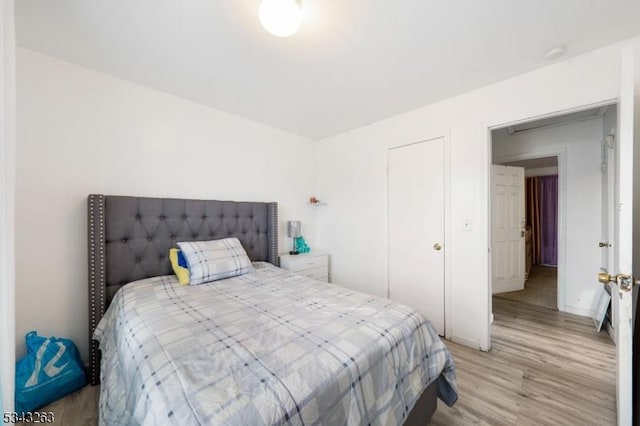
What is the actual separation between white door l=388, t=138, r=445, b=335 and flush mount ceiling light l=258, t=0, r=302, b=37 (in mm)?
1803

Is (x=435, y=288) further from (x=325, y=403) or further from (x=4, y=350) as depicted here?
(x=4, y=350)

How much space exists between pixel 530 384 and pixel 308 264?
7.06 ft

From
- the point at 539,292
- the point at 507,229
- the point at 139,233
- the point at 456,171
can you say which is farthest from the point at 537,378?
the point at 139,233

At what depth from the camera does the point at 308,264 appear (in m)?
2.97

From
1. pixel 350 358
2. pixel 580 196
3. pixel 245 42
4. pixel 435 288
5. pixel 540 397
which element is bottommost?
pixel 540 397

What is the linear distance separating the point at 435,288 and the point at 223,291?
2008 mm

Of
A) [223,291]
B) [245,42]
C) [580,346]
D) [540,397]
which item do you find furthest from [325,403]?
[580,346]

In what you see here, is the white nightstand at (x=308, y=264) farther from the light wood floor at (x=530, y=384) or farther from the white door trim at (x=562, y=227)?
the white door trim at (x=562, y=227)

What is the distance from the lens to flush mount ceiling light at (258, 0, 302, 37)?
44.6 inches

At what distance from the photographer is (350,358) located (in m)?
0.94

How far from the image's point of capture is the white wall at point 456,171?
176cm

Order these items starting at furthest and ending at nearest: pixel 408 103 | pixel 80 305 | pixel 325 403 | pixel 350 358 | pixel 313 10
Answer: pixel 408 103 < pixel 80 305 < pixel 313 10 < pixel 350 358 < pixel 325 403

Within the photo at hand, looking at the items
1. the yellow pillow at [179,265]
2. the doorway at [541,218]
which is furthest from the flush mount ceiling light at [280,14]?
the doorway at [541,218]

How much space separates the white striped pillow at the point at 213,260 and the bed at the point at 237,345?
3.4 inches
